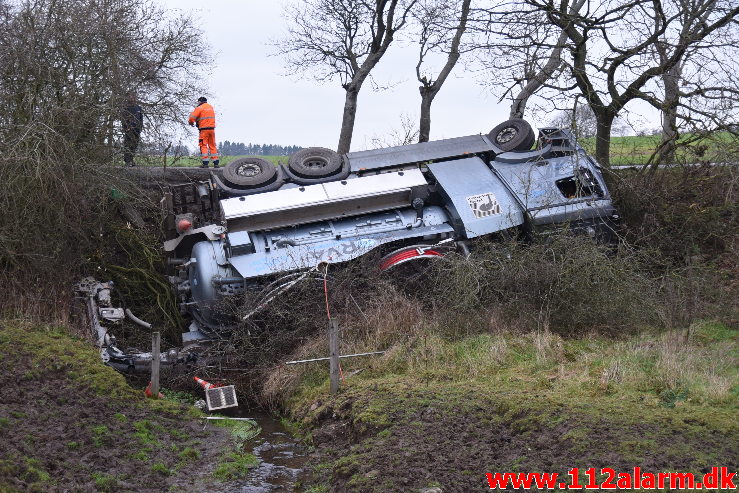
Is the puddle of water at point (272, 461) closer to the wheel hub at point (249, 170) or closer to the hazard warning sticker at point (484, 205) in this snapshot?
the wheel hub at point (249, 170)

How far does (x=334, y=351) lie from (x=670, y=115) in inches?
313

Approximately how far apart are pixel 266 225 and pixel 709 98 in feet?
24.4

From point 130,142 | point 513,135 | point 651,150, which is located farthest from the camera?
point 651,150

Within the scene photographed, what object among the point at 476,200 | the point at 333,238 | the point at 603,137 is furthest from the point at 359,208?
the point at 603,137

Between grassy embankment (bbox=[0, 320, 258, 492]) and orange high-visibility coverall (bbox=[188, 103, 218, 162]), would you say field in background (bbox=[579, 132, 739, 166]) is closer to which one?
orange high-visibility coverall (bbox=[188, 103, 218, 162])

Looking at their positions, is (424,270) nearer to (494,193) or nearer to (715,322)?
(494,193)

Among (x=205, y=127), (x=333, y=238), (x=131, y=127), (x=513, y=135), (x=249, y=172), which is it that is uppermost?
(x=205, y=127)

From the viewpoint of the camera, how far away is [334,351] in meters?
10.5

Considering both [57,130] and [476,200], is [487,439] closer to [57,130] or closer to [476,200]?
[476,200]

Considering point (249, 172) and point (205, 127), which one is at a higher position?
point (205, 127)

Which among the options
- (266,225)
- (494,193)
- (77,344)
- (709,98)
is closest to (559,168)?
(494,193)

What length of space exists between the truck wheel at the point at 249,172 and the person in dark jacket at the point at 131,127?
6.66 ft

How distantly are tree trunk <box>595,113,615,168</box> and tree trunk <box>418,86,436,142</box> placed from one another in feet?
15.9

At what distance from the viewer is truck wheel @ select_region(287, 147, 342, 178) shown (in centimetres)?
1440
